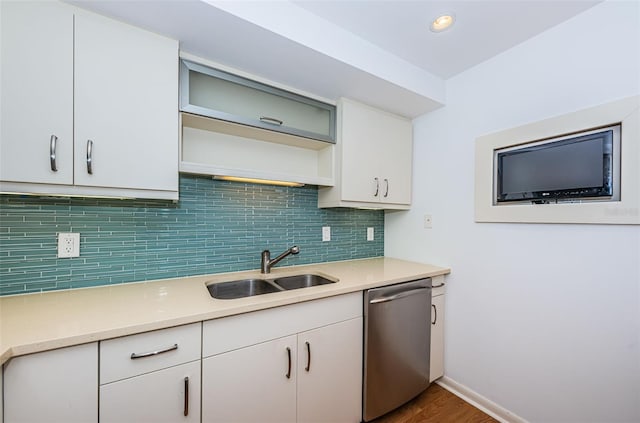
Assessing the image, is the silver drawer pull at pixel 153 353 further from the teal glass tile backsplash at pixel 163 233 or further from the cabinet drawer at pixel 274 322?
the teal glass tile backsplash at pixel 163 233

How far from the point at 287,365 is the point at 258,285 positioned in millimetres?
558

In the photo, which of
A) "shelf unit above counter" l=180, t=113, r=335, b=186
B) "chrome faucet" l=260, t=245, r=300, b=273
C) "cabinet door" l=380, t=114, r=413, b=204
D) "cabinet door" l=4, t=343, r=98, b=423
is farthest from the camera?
"cabinet door" l=380, t=114, r=413, b=204

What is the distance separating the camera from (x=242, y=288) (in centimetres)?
166

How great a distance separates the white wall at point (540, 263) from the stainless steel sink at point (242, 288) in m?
1.30

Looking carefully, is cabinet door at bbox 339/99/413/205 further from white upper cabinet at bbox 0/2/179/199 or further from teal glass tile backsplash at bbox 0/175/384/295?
white upper cabinet at bbox 0/2/179/199

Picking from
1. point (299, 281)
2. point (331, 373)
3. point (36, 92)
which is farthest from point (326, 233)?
point (36, 92)

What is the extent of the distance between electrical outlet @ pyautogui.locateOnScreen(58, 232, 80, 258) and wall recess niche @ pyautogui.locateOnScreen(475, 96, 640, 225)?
7.68ft

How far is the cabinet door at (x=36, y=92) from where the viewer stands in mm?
966

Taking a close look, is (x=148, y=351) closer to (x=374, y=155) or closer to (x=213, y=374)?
(x=213, y=374)

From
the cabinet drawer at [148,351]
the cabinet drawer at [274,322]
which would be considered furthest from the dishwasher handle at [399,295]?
the cabinet drawer at [148,351]

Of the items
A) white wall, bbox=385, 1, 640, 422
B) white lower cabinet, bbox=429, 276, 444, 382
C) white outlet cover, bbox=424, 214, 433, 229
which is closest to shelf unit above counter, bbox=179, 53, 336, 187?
white outlet cover, bbox=424, 214, 433, 229

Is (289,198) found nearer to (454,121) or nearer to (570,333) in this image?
(454,121)

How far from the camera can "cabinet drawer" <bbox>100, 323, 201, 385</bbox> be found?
890 millimetres

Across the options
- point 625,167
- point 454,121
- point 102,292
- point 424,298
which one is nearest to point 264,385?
point 102,292
